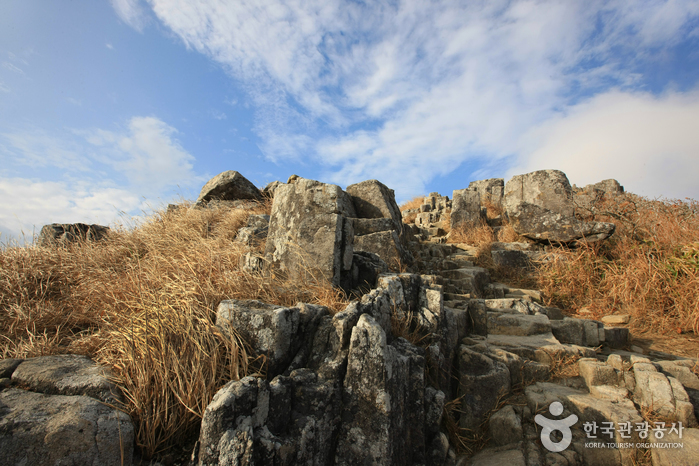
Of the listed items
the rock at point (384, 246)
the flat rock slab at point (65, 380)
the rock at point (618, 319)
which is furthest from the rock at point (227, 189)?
the rock at point (618, 319)

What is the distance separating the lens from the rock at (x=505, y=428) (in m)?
2.75

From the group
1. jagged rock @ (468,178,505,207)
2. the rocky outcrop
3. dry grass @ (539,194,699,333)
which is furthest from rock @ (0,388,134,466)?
jagged rock @ (468,178,505,207)

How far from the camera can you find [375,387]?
2084 mm

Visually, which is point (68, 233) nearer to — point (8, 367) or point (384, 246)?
point (8, 367)

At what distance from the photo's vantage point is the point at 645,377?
2.91 meters

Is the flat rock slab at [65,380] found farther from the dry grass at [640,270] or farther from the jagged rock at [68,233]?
the dry grass at [640,270]

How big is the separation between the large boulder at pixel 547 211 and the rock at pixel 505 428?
5446 mm

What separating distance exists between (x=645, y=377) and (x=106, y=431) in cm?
418

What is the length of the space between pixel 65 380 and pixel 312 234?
227 centimetres

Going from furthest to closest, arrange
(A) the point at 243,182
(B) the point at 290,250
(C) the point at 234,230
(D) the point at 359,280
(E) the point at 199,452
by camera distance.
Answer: (A) the point at 243,182, (C) the point at 234,230, (D) the point at 359,280, (B) the point at 290,250, (E) the point at 199,452

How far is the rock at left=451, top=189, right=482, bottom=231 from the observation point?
10492mm

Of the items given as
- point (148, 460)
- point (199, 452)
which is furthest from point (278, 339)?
point (148, 460)

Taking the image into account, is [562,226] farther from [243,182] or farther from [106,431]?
[106,431]

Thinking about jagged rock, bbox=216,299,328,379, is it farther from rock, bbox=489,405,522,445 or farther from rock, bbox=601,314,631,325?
rock, bbox=601,314,631,325
